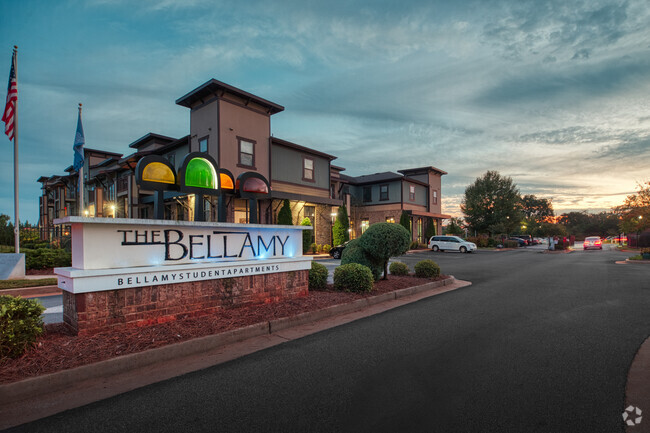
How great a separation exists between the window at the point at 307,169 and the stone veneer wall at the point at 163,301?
57.9ft

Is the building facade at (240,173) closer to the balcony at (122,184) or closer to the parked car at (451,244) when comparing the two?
the balcony at (122,184)

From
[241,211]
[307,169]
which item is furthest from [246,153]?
[307,169]

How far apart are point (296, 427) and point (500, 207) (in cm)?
4911

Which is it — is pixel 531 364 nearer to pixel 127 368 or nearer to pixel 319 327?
pixel 319 327

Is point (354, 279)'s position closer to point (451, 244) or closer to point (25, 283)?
point (25, 283)

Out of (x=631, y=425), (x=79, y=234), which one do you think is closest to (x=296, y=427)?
(x=631, y=425)

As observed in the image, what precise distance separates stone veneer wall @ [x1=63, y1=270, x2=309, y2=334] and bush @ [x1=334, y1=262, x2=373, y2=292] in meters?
1.98

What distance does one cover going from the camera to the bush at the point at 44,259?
46.5 ft

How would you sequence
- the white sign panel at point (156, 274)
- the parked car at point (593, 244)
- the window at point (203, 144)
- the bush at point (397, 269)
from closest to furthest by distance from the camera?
1. the white sign panel at point (156, 274)
2. the bush at point (397, 269)
3. the window at point (203, 144)
4. the parked car at point (593, 244)

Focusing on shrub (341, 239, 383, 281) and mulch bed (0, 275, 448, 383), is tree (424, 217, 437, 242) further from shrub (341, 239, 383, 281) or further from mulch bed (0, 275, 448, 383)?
mulch bed (0, 275, 448, 383)

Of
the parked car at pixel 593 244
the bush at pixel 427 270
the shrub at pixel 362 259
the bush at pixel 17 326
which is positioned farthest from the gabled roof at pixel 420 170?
the bush at pixel 17 326

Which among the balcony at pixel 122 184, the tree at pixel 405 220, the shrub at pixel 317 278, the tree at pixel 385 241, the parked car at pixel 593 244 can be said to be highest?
the balcony at pixel 122 184

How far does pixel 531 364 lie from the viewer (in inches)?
185

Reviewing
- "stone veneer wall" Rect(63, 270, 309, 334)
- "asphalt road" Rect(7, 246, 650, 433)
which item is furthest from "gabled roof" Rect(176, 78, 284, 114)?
"asphalt road" Rect(7, 246, 650, 433)
